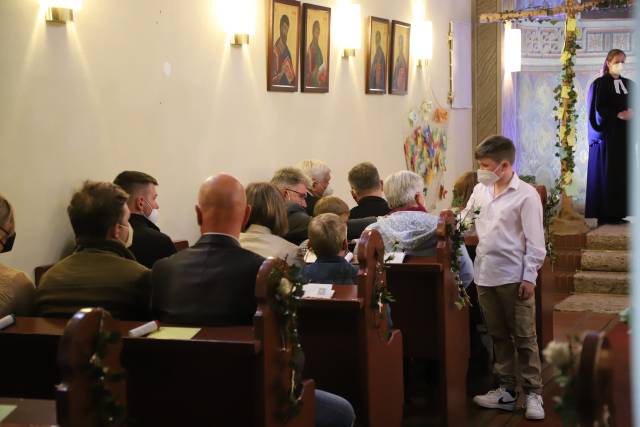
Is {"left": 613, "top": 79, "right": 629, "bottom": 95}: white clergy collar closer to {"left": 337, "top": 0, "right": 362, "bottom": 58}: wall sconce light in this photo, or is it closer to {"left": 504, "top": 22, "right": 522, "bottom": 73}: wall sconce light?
{"left": 504, "top": 22, "right": 522, "bottom": 73}: wall sconce light


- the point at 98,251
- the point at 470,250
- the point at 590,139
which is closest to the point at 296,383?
the point at 98,251

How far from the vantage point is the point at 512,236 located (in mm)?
5430

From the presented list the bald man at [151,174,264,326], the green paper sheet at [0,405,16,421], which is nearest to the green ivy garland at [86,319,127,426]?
the green paper sheet at [0,405,16,421]

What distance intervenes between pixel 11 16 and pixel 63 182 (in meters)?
0.94

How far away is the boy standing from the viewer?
5.39 meters

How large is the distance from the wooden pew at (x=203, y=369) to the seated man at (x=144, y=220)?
164 cm

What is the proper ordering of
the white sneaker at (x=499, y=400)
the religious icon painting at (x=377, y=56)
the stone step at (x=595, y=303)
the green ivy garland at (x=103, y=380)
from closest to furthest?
1. the green ivy garland at (x=103, y=380)
2. the white sneaker at (x=499, y=400)
3. the stone step at (x=595, y=303)
4. the religious icon painting at (x=377, y=56)

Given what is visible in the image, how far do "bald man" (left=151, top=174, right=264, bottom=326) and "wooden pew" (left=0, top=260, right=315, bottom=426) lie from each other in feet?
0.57

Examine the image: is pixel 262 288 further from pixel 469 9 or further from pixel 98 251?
pixel 469 9

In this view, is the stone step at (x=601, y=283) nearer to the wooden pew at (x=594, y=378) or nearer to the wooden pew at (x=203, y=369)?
the wooden pew at (x=203, y=369)

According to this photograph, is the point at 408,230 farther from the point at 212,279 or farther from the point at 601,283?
the point at 601,283

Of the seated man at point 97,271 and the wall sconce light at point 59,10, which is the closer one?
the seated man at point 97,271

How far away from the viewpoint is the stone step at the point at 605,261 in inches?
389

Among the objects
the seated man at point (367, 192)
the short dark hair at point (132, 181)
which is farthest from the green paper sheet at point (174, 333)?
the seated man at point (367, 192)
